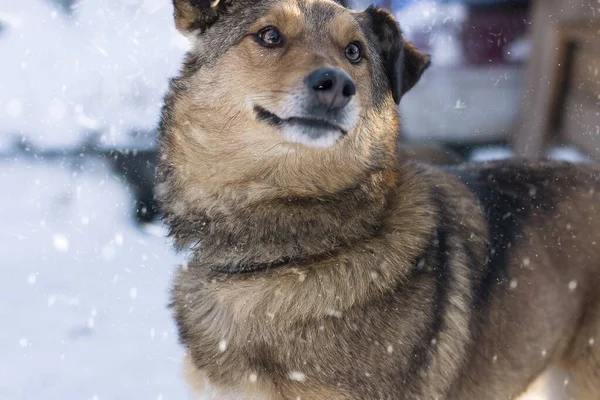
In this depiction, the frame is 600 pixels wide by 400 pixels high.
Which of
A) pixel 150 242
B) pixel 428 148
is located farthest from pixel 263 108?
pixel 428 148

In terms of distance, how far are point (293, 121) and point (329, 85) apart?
182mm

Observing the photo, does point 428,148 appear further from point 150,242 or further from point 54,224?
point 54,224

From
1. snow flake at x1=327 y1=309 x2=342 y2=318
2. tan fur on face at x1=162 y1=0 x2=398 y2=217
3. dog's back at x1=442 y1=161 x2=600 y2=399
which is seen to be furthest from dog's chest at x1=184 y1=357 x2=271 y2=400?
dog's back at x1=442 y1=161 x2=600 y2=399

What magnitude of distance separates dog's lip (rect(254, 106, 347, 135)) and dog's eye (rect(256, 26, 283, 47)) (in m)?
0.29

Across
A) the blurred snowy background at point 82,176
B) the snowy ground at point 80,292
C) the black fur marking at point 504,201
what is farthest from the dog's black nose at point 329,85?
the blurred snowy background at point 82,176

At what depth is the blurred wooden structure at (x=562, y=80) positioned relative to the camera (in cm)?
614

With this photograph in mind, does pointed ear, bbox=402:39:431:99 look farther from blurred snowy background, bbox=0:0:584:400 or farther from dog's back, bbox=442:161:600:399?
blurred snowy background, bbox=0:0:584:400

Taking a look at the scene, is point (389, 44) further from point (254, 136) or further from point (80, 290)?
point (80, 290)

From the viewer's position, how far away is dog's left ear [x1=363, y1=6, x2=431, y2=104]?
2.74 m

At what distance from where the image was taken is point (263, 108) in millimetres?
2373

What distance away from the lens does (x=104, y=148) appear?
5.88m

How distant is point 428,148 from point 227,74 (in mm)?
3573

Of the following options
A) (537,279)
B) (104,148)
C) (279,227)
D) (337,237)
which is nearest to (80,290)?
(104,148)

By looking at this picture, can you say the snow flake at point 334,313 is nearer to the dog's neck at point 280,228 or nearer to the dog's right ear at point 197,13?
the dog's neck at point 280,228
